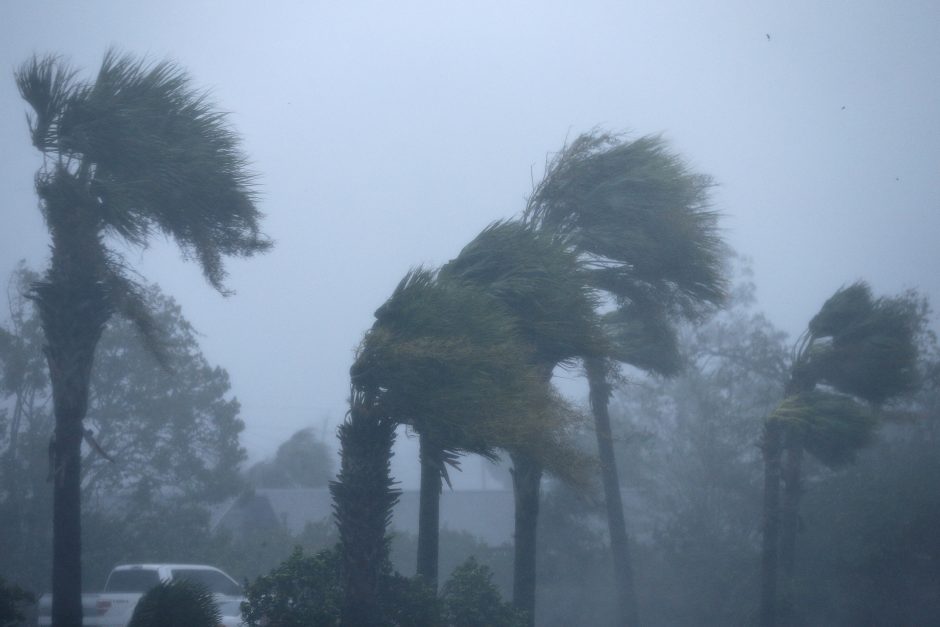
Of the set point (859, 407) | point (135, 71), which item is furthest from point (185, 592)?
point (859, 407)

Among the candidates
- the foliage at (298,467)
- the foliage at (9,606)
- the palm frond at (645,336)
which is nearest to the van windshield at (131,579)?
the foliage at (9,606)

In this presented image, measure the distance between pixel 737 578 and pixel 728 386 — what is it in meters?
10.2

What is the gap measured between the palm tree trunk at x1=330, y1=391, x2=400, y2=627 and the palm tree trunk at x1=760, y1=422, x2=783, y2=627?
9.20m

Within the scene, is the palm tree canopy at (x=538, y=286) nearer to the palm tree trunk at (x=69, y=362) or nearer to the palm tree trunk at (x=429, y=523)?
the palm tree trunk at (x=429, y=523)

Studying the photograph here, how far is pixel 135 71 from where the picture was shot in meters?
9.45

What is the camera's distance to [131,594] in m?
13.3

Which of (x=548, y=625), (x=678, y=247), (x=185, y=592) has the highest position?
(x=678, y=247)

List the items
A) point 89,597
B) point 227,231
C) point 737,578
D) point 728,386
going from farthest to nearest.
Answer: point 728,386, point 737,578, point 89,597, point 227,231

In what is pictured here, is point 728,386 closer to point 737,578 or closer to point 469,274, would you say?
point 737,578

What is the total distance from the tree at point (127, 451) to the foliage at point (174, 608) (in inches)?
672

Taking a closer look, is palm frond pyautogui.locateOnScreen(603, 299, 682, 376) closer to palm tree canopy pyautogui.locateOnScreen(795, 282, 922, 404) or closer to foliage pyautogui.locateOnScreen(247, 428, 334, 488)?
palm tree canopy pyautogui.locateOnScreen(795, 282, 922, 404)

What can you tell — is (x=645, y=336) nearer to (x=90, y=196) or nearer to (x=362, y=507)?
(x=362, y=507)

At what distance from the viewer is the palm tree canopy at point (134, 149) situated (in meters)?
9.09

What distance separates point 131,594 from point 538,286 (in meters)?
8.48
